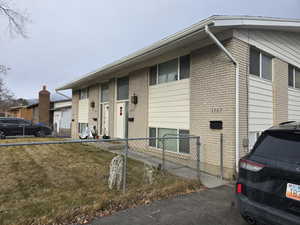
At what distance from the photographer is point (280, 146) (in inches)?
90.6

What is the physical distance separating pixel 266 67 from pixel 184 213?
5.96 meters

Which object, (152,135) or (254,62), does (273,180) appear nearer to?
(254,62)

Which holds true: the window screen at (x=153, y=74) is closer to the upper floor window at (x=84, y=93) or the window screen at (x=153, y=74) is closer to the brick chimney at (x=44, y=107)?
the upper floor window at (x=84, y=93)

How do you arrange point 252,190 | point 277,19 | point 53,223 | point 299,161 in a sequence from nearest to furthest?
1. point 299,161
2. point 252,190
3. point 53,223
4. point 277,19

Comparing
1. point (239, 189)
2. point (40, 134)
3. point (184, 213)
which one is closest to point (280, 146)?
point (239, 189)

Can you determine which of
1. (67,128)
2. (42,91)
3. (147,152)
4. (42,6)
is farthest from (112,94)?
(42,91)

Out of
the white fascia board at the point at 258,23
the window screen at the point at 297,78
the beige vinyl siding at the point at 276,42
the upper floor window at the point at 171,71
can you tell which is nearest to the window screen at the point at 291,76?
the beige vinyl siding at the point at 276,42

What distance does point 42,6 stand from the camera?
9477mm

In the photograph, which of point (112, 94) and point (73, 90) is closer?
point (112, 94)

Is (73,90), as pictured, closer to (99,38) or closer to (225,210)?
(99,38)

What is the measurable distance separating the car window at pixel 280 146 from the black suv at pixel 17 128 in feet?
56.2

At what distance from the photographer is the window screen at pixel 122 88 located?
10.3 metres

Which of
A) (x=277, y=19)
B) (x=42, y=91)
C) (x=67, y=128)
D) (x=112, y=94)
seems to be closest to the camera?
(x=277, y=19)

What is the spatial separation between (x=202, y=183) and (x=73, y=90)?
1473 centimetres
